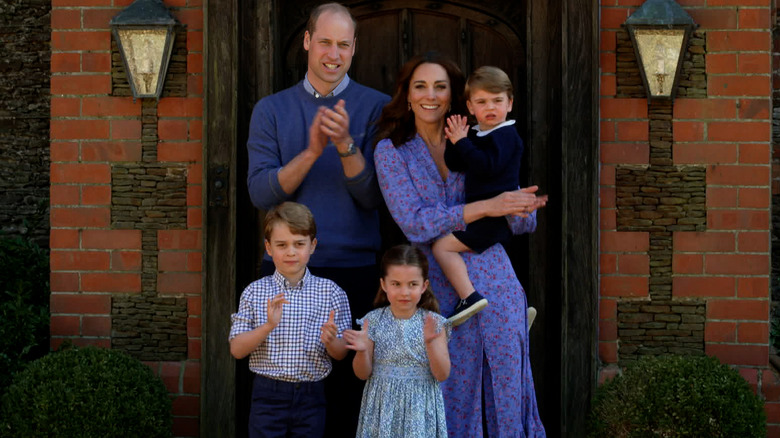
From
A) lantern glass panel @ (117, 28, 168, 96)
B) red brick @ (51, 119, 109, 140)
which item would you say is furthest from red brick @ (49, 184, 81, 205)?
lantern glass panel @ (117, 28, 168, 96)

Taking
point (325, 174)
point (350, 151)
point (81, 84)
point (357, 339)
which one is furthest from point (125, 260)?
point (357, 339)

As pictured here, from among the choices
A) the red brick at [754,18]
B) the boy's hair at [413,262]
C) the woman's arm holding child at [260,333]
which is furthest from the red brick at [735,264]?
the woman's arm holding child at [260,333]

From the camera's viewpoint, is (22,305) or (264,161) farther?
(22,305)

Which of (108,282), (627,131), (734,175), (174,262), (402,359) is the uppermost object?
(627,131)

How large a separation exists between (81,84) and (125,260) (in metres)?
0.88

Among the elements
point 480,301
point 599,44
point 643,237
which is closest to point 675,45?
point 599,44

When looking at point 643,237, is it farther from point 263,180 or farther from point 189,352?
point 189,352

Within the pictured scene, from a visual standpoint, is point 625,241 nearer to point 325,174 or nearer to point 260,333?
point 325,174

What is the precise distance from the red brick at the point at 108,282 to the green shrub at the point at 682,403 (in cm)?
229

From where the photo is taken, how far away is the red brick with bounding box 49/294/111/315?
427 cm

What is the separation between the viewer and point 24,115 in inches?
216

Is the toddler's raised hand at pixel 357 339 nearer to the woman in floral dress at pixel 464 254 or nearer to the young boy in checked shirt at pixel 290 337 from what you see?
the young boy in checked shirt at pixel 290 337

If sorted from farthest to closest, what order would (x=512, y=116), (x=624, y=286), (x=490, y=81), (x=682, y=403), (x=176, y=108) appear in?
(x=512, y=116)
(x=176, y=108)
(x=624, y=286)
(x=682, y=403)
(x=490, y=81)

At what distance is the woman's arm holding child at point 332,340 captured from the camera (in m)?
3.09
